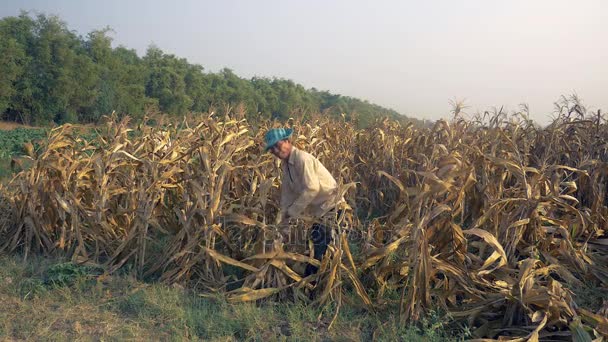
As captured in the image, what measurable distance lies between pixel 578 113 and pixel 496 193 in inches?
120

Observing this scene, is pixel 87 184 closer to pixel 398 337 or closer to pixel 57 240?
pixel 57 240

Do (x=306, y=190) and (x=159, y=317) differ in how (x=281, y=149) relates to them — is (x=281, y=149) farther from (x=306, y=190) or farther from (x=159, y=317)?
(x=159, y=317)

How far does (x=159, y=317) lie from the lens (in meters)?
3.76

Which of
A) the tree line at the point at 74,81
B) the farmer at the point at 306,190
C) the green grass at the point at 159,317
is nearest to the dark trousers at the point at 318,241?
the farmer at the point at 306,190

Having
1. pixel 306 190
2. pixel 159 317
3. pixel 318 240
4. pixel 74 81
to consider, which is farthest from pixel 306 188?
pixel 74 81

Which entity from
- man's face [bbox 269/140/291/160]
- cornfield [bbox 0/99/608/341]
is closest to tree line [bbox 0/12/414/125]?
cornfield [bbox 0/99/608/341]

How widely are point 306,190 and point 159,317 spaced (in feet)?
4.76

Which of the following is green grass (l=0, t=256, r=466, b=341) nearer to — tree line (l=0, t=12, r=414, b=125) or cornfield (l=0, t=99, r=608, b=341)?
cornfield (l=0, t=99, r=608, b=341)

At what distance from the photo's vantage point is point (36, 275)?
4.58m

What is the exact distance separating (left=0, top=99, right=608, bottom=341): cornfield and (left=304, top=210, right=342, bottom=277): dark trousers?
89mm

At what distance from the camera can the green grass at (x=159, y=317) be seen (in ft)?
11.5

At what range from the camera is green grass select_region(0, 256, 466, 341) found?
138 inches

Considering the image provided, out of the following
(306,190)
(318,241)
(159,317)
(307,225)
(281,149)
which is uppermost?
(281,149)

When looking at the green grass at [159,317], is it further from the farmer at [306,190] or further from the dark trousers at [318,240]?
the farmer at [306,190]
